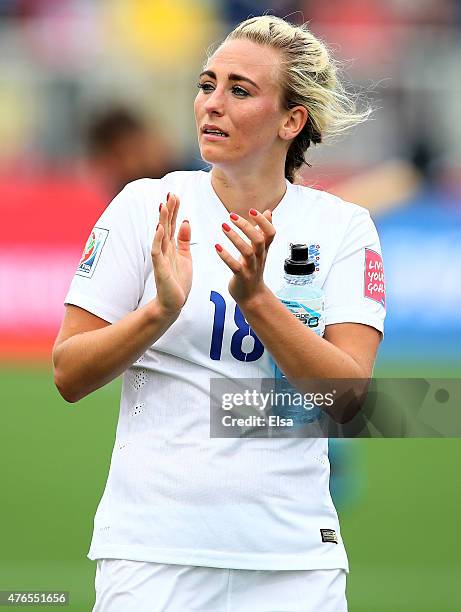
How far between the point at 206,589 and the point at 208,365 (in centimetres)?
48

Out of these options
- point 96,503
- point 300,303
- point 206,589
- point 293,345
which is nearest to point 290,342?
point 293,345

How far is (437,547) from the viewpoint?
529 cm

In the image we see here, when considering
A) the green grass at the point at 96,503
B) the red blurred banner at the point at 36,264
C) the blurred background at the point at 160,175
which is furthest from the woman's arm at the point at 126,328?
the red blurred banner at the point at 36,264

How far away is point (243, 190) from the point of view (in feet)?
9.31

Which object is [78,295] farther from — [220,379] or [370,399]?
[370,399]

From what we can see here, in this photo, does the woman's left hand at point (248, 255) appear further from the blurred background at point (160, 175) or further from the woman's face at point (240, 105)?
the blurred background at point (160, 175)

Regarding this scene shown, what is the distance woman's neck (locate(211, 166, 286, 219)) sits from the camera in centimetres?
283

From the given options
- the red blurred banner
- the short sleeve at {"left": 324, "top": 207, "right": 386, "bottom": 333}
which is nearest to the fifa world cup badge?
the short sleeve at {"left": 324, "top": 207, "right": 386, "bottom": 333}

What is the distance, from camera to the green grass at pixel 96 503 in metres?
4.84

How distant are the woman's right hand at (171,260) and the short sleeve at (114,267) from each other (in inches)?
4.5

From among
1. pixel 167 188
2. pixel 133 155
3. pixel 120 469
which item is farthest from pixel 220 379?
pixel 133 155

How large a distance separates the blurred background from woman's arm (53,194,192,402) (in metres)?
0.84

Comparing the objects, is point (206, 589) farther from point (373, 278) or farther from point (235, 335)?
point (373, 278)

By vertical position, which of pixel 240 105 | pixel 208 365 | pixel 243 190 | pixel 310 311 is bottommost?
pixel 208 365
